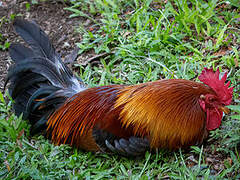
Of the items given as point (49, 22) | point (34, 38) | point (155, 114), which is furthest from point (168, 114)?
point (49, 22)

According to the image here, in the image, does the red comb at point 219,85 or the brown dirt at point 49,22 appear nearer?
the red comb at point 219,85

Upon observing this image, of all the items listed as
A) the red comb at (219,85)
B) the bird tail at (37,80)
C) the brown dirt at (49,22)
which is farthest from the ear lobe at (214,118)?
the brown dirt at (49,22)

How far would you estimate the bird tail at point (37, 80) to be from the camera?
3.24 m

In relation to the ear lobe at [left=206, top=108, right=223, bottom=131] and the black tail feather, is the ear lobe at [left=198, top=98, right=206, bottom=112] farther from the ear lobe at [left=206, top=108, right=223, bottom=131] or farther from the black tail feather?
the black tail feather

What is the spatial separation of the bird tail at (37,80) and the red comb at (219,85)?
4.56 feet

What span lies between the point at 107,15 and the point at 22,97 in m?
2.21

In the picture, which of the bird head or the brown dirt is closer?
the bird head

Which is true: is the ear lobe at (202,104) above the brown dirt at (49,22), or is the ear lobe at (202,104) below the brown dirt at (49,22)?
below

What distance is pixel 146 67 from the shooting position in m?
4.04

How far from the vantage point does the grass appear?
9.01 ft

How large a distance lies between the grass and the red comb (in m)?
0.16

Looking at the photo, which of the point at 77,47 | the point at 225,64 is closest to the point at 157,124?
the point at 225,64

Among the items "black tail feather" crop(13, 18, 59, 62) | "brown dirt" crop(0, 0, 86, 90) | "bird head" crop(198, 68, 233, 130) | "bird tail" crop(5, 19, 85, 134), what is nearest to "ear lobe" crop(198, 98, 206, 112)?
"bird head" crop(198, 68, 233, 130)

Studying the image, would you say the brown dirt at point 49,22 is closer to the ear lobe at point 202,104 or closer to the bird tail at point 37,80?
the bird tail at point 37,80
